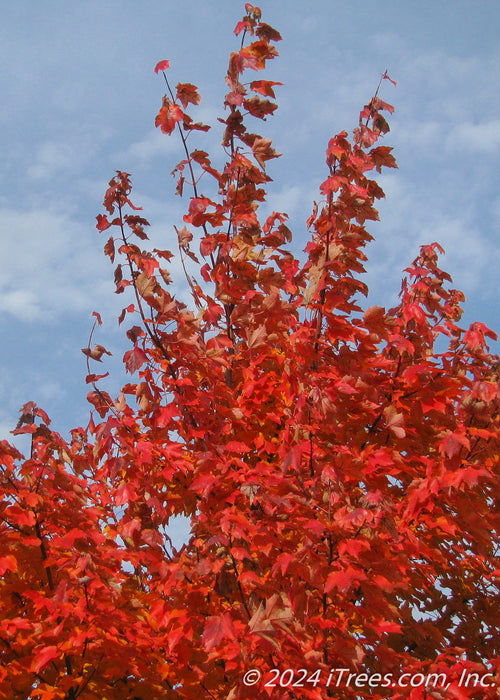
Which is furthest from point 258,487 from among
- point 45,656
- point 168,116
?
point 168,116

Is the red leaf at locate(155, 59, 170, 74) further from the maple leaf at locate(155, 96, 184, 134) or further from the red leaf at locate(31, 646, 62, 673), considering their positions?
the red leaf at locate(31, 646, 62, 673)

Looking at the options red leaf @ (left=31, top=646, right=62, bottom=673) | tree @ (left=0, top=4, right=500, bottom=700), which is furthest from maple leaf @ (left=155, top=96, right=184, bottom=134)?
red leaf @ (left=31, top=646, right=62, bottom=673)

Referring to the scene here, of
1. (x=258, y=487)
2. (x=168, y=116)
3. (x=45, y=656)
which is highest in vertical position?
(x=168, y=116)

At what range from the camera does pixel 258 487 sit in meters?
3.18

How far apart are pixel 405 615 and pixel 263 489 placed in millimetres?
1276

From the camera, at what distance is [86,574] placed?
3.27 meters

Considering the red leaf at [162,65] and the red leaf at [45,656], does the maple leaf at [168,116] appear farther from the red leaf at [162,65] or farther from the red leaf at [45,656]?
the red leaf at [45,656]

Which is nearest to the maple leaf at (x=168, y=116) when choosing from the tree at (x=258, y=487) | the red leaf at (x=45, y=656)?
the tree at (x=258, y=487)

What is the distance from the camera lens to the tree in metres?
3.07

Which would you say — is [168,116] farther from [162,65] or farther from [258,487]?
[258,487]

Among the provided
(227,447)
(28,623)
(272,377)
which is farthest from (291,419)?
(28,623)

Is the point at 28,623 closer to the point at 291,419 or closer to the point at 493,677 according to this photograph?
the point at 291,419

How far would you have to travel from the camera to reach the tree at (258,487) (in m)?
3.07

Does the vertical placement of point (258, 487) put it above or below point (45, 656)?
above
